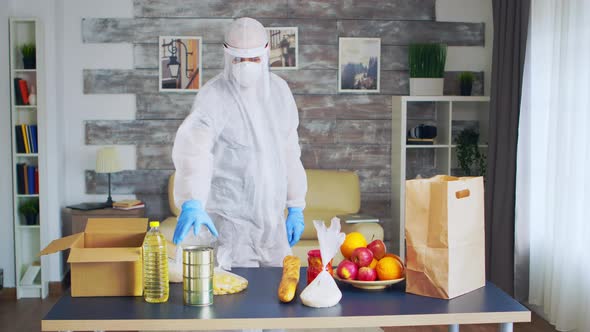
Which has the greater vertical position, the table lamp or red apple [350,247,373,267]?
the table lamp

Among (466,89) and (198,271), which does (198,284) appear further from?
(466,89)

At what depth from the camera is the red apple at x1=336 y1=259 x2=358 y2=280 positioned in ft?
6.92

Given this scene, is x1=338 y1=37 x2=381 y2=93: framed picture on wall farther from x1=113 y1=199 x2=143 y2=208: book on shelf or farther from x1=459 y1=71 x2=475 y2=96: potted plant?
x1=113 y1=199 x2=143 y2=208: book on shelf

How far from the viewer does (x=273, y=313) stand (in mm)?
1901

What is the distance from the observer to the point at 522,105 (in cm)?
425

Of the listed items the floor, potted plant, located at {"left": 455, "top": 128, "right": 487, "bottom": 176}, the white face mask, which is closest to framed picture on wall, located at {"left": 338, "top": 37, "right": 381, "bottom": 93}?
potted plant, located at {"left": 455, "top": 128, "right": 487, "bottom": 176}

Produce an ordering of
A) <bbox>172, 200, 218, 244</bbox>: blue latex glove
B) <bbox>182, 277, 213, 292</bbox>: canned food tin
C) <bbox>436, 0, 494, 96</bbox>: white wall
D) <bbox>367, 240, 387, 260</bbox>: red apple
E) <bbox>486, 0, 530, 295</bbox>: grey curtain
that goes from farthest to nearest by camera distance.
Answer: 1. <bbox>436, 0, 494, 96</bbox>: white wall
2. <bbox>486, 0, 530, 295</bbox>: grey curtain
3. <bbox>172, 200, 218, 244</bbox>: blue latex glove
4. <bbox>367, 240, 387, 260</bbox>: red apple
5. <bbox>182, 277, 213, 292</bbox>: canned food tin

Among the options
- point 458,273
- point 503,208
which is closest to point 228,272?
point 458,273

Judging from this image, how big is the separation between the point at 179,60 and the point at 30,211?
4.74ft

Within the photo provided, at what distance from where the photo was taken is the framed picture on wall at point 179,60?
16.5ft

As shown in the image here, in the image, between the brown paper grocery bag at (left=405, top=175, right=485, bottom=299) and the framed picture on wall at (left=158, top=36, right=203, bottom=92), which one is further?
the framed picture on wall at (left=158, top=36, right=203, bottom=92)

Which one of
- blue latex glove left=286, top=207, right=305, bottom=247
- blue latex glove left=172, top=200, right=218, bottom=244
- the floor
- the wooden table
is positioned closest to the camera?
the wooden table

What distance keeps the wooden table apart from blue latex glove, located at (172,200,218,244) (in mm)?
308

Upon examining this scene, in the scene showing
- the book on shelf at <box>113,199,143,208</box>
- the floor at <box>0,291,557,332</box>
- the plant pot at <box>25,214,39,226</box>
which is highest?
the book on shelf at <box>113,199,143,208</box>
